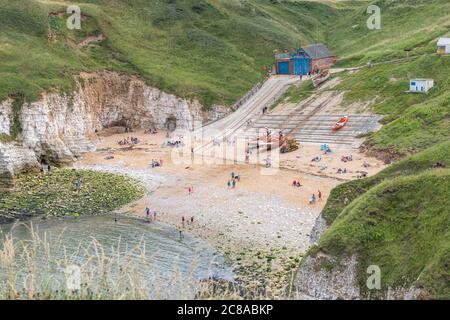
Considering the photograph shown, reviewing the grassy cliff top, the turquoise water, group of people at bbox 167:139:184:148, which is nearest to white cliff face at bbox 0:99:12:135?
the grassy cliff top

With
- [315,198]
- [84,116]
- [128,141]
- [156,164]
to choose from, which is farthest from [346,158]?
[84,116]

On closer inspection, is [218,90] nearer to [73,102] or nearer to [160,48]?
[160,48]

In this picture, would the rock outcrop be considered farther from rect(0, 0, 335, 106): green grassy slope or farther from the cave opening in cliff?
the cave opening in cliff

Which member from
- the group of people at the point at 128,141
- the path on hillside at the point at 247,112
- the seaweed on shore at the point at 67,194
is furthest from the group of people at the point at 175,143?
the seaweed on shore at the point at 67,194

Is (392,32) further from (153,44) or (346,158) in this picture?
(346,158)

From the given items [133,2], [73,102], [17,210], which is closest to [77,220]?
[17,210]
